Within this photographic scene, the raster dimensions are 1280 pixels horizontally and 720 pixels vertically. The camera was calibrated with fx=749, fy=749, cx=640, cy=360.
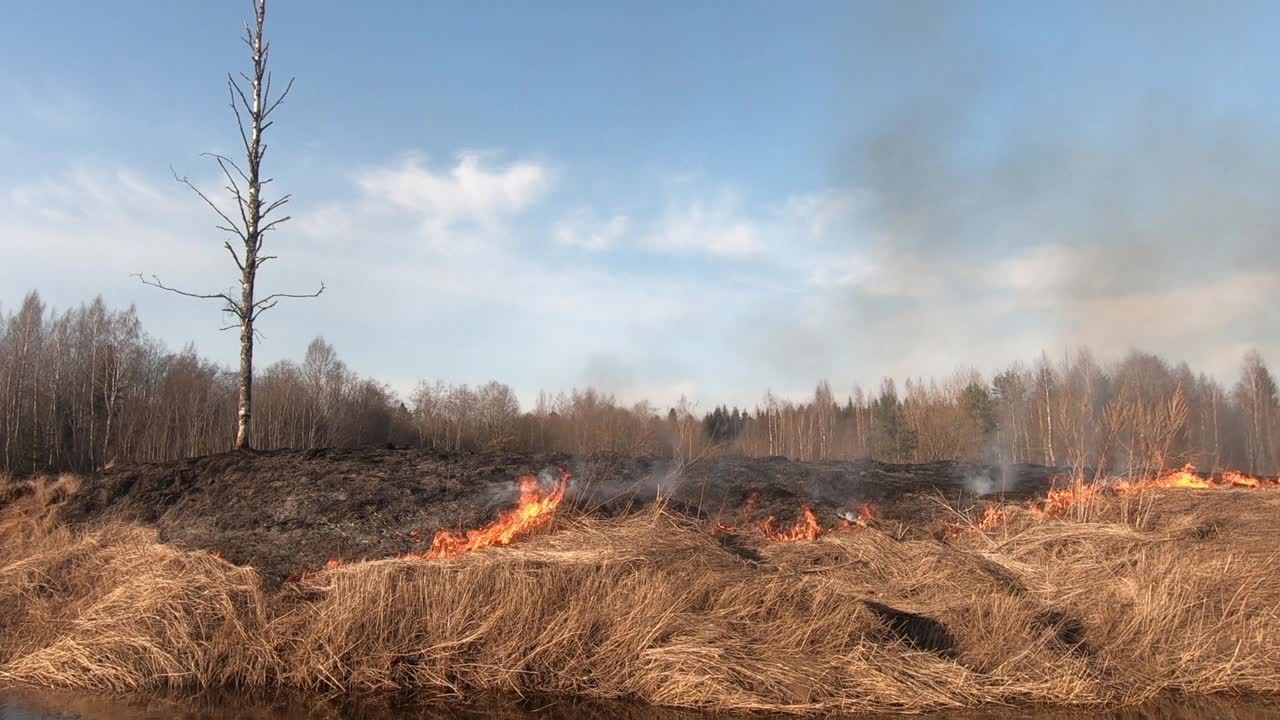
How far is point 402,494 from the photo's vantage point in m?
10.6

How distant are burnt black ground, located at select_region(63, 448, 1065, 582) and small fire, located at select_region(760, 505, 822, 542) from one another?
0.80 ft

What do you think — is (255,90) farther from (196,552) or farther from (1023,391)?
(1023,391)

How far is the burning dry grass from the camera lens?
6.48 metres

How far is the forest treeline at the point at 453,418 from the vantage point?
85.0ft

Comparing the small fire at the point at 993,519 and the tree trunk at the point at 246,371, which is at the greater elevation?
the tree trunk at the point at 246,371

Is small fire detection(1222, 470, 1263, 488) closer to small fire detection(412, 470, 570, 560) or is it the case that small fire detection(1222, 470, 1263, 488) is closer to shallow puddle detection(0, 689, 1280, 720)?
shallow puddle detection(0, 689, 1280, 720)

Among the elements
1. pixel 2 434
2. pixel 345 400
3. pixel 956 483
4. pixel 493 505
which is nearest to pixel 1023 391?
pixel 956 483

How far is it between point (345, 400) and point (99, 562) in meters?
38.1

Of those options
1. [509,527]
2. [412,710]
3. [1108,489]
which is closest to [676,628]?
[412,710]

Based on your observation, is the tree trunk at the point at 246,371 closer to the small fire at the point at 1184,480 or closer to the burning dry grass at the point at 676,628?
the burning dry grass at the point at 676,628

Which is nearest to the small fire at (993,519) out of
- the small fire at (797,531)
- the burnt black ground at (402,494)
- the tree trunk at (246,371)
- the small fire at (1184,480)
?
the burnt black ground at (402,494)

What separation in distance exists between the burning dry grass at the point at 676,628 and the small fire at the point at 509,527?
0.71 metres

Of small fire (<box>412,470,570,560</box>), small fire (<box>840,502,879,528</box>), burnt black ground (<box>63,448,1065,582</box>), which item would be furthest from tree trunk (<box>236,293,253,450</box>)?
small fire (<box>840,502,879,528</box>)

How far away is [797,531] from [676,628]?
359cm
